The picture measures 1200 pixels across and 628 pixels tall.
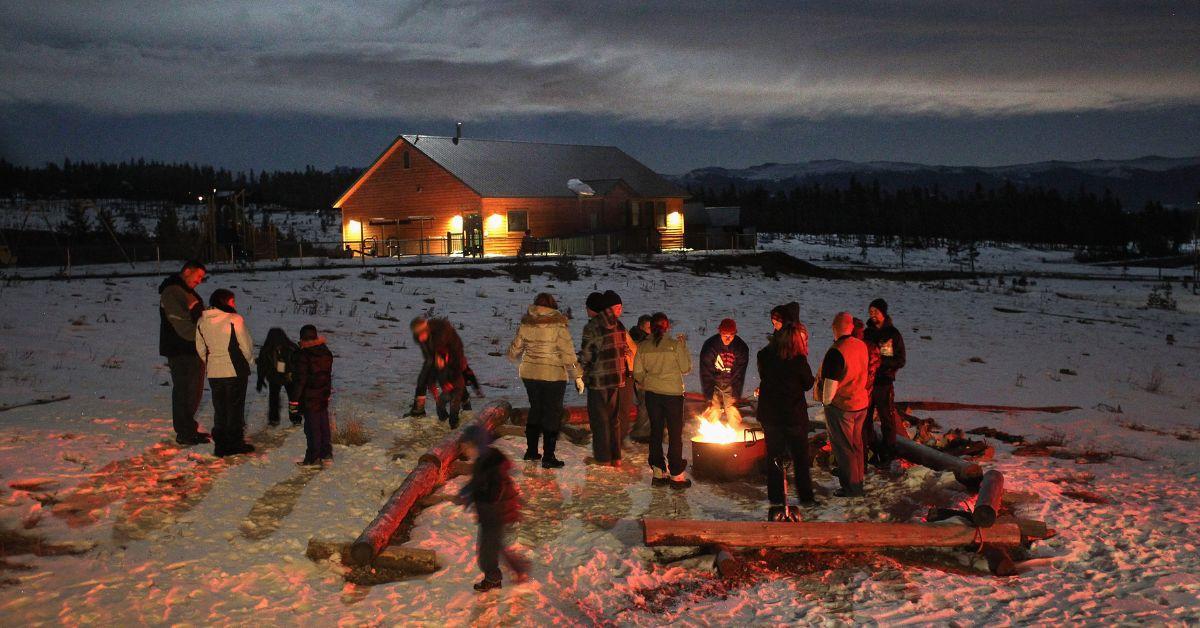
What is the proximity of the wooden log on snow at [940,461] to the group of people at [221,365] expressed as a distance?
6.07 metres

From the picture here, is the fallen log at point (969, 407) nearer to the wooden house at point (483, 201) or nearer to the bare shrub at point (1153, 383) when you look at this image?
the bare shrub at point (1153, 383)

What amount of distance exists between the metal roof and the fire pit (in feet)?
114

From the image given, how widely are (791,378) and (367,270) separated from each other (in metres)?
22.7

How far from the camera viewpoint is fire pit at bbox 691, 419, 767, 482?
8964 millimetres

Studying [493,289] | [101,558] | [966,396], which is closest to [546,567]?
[101,558]

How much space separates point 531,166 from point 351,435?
39871mm

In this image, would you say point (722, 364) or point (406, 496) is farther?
point (722, 364)

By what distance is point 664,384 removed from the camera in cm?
858

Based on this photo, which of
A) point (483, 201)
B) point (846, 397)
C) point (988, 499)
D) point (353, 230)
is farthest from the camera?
point (353, 230)

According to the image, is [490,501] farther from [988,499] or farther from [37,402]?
[37,402]

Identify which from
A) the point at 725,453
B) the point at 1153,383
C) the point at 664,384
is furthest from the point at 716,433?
the point at 1153,383

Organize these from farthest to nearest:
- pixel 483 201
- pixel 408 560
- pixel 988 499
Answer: pixel 483 201
pixel 988 499
pixel 408 560

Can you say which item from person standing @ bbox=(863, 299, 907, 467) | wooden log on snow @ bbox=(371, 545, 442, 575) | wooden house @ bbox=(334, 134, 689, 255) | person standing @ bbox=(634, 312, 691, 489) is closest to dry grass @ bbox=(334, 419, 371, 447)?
wooden log on snow @ bbox=(371, 545, 442, 575)

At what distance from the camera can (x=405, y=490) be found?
7.76 m
